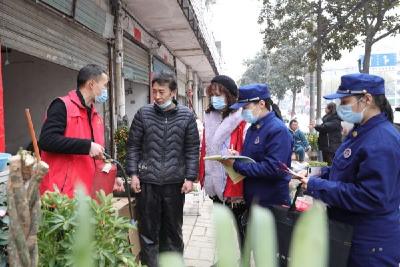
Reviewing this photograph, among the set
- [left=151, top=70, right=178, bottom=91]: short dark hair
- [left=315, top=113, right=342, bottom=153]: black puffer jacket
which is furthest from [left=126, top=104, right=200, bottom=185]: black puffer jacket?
[left=315, top=113, right=342, bottom=153]: black puffer jacket

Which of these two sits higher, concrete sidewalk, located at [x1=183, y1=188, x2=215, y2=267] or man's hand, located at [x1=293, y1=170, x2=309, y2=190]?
man's hand, located at [x1=293, y1=170, x2=309, y2=190]

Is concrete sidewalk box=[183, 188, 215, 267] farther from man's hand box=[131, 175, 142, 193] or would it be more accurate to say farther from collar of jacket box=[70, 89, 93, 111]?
collar of jacket box=[70, 89, 93, 111]

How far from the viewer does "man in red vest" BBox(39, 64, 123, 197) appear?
Answer: 2.52 metres

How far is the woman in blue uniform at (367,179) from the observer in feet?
6.14

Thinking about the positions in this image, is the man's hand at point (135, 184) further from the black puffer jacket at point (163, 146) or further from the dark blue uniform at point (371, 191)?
the dark blue uniform at point (371, 191)

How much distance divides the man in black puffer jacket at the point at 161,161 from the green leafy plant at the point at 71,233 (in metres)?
1.01

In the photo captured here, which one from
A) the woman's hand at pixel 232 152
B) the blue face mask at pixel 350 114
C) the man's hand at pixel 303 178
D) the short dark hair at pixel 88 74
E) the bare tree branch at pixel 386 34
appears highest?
the bare tree branch at pixel 386 34

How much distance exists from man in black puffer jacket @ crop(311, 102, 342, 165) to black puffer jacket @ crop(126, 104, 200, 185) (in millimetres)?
4701

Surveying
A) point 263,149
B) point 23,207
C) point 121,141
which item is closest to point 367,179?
point 263,149

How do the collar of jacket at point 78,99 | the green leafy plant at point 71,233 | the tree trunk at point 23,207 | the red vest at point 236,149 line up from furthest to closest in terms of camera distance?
the red vest at point 236,149
the collar of jacket at point 78,99
the green leafy plant at point 71,233
the tree trunk at point 23,207

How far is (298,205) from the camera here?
2455 mm

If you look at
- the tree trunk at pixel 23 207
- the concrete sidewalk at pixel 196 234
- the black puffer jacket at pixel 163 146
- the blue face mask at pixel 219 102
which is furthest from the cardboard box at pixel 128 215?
the tree trunk at pixel 23 207

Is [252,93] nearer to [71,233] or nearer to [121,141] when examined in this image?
[71,233]

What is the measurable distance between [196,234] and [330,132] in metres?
3.87
